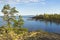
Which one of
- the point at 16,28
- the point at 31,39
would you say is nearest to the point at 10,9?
the point at 16,28

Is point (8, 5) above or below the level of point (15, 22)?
above

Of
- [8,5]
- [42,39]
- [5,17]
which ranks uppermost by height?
[8,5]

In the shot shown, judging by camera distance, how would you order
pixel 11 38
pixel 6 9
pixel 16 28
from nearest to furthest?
pixel 11 38
pixel 16 28
pixel 6 9

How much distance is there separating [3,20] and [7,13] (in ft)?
2.85

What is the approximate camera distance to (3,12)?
20.3 meters

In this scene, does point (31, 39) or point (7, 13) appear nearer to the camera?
point (31, 39)

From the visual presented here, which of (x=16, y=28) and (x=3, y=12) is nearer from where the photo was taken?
(x=16, y=28)

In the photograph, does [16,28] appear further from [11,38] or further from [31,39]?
[11,38]

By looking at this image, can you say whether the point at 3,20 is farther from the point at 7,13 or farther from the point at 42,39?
the point at 42,39

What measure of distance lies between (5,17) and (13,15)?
878 millimetres

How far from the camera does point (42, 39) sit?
15.0 m

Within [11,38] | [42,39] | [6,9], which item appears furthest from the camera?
[6,9]

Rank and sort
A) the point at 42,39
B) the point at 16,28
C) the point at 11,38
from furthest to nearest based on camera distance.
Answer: the point at 16,28 → the point at 42,39 → the point at 11,38

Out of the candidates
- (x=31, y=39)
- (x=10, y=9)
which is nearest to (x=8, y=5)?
(x=10, y=9)
